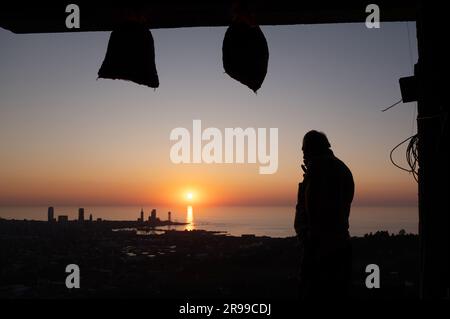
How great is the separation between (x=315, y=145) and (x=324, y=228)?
0.54m

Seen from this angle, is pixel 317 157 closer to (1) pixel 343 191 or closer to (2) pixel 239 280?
(1) pixel 343 191

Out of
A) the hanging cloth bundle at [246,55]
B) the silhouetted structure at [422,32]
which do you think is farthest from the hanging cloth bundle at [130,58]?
the hanging cloth bundle at [246,55]

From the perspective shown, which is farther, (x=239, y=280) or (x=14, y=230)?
(x=14, y=230)

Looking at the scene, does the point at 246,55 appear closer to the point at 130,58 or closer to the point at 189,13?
the point at 130,58

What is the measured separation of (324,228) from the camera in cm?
243

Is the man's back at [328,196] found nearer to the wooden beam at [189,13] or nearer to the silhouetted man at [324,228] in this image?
the silhouetted man at [324,228]

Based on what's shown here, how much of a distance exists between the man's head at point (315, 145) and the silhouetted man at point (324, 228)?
0.16 feet

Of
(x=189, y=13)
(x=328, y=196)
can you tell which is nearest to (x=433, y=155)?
(x=328, y=196)

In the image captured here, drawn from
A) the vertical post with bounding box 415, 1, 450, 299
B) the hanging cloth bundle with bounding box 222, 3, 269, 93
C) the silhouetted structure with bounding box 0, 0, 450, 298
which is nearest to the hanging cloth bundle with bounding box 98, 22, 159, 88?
the silhouetted structure with bounding box 0, 0, 450, 298

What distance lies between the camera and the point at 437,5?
177cm

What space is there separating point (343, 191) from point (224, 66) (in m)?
1.32

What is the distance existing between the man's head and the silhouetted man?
1.9 inches

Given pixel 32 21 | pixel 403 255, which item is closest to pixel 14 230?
pixel 403 255

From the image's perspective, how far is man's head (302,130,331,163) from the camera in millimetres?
2643
